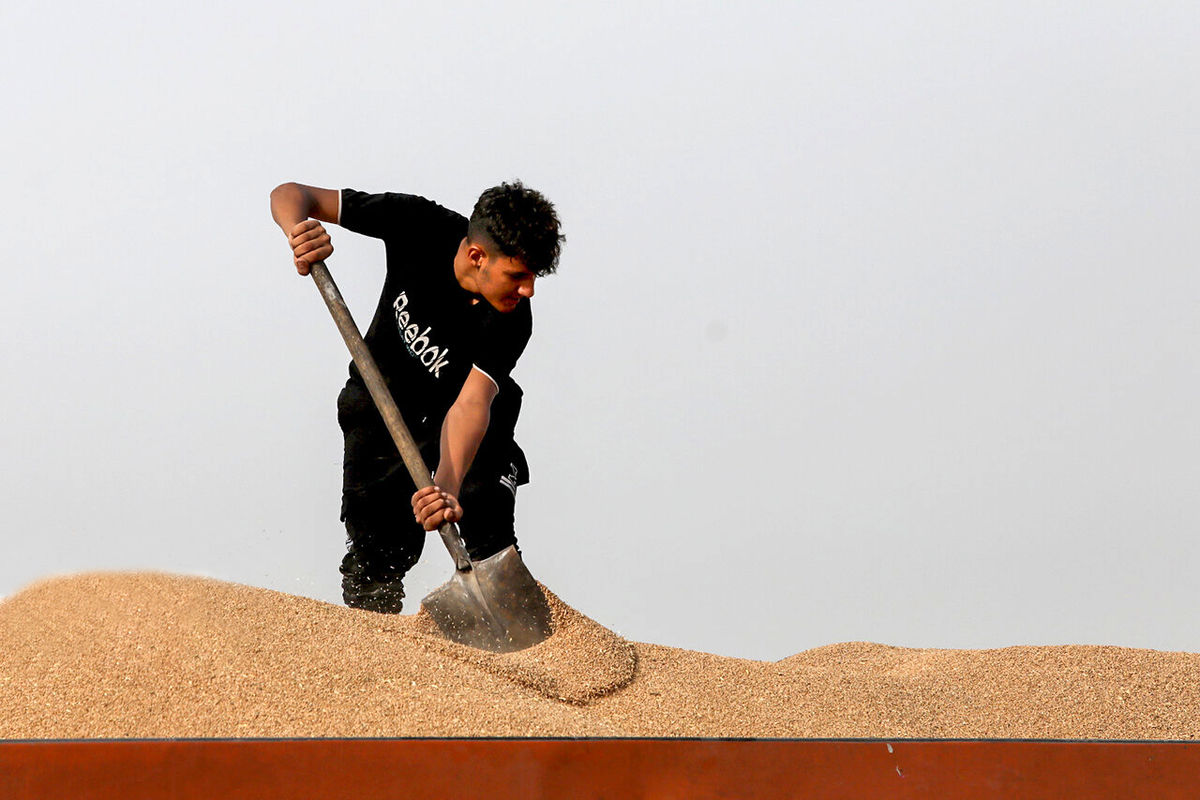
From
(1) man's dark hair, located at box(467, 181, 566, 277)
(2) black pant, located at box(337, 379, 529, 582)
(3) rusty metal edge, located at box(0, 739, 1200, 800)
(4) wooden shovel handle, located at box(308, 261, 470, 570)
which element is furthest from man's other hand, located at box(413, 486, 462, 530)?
(3) rusty metal edge, located at box(0, 739, 1200, 800)

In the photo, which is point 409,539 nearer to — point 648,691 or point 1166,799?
point 648,691

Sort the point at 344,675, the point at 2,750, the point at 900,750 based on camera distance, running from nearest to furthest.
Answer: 1. the point at 2,750
2. the point at 900,750
3. the point at 344,675

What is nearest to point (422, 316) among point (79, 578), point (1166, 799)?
point (79, 578)

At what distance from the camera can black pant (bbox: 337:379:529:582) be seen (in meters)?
2.78

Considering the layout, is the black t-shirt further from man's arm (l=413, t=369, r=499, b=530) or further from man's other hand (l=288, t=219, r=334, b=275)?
man's other hand (l=288, t=219, r=334, b=275)

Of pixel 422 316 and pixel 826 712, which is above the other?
pixel 422 316

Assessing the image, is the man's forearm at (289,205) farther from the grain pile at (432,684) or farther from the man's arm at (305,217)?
the grain pile at (432,684)

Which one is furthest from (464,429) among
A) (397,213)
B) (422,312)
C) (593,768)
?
(593,768)

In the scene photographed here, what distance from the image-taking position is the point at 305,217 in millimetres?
2656

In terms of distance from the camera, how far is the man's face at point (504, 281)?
2.55 meters

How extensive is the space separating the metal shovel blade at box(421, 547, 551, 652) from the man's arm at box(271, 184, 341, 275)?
82cm

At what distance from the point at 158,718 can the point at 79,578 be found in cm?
75

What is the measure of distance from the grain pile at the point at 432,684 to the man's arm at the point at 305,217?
0.80 metres

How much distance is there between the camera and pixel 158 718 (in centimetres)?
152
